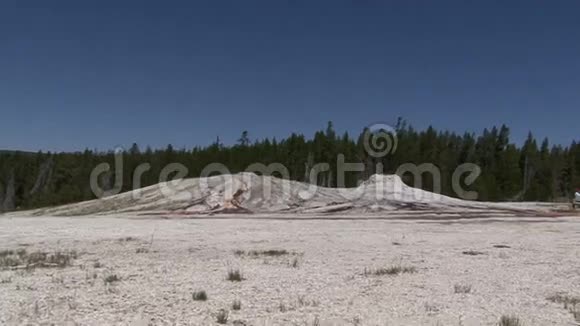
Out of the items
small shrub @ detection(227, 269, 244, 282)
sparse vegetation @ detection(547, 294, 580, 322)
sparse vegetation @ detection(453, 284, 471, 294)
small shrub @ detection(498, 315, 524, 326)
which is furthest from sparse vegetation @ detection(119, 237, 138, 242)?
sparse vegetation @ detection(547, 294, 580, 322)

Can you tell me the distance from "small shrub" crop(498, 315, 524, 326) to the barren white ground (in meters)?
0.10

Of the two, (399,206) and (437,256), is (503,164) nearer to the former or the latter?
(399,206)

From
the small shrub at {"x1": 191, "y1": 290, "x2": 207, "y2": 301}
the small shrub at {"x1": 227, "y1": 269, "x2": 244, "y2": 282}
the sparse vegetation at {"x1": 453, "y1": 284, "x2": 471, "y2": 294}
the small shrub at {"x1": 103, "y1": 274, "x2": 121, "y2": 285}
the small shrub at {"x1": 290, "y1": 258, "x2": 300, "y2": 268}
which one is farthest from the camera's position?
the small shrub at {"x1": 290, "y1": 258, "x2": 300, "y2": 268}

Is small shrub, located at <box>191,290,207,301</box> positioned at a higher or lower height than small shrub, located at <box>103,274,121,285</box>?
lower

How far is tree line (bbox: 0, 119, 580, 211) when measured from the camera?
77.5 metres

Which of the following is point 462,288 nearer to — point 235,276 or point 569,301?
point 569,301

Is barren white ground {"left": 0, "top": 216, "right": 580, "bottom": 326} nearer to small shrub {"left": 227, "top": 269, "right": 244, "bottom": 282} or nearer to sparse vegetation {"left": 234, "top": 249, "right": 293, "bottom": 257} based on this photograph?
small shrub {"left": 227, "top": 269, "right": 244, "bottom": 282}

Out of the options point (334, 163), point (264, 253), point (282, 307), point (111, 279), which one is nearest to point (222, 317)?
point (282, 307)

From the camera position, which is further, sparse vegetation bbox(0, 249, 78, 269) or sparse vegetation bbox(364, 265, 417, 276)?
sparse vegetation bbox(0, 249, 78, 269)

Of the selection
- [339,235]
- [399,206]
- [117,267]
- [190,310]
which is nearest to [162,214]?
[339,235]

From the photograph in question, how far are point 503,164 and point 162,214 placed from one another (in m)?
72.2

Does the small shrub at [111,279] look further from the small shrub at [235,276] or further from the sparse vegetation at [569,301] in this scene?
the sparse vegetation at [569,301]

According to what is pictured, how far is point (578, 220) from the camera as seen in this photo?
23.2 meters

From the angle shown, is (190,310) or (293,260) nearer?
(190,310)
